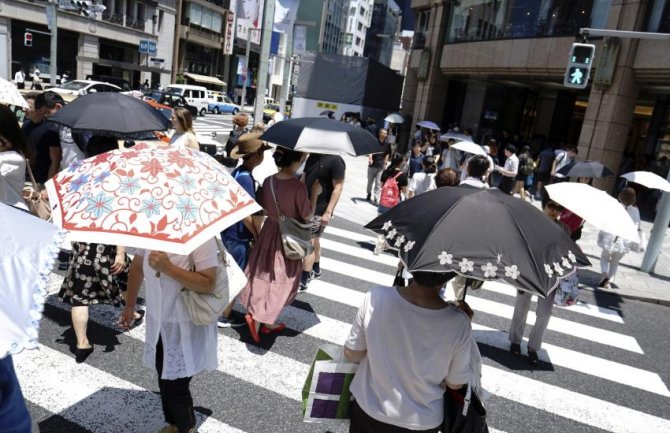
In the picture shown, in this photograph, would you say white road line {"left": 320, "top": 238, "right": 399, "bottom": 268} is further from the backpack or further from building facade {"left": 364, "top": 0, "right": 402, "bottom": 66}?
building facade {"left": 364, "top": 0, "right": 402, "bottom": 66}

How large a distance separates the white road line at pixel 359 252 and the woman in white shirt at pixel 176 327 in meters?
5.30

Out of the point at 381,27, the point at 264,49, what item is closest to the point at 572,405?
the point at 264,49

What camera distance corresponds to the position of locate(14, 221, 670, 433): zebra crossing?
11.8 feet

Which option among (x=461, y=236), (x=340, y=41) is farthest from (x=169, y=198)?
(x=340, y=41)

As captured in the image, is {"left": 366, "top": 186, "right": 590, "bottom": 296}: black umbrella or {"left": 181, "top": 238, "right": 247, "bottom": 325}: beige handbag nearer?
{"left": 366, "top": 186, "right": 590, "bottom": 296}: black umbrella

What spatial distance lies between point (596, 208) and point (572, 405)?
5.94ft

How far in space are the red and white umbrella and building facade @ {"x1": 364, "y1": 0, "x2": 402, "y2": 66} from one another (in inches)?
4418

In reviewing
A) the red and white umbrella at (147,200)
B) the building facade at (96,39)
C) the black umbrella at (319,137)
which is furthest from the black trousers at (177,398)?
the building facade at (96,39)

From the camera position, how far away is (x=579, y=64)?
11.4 m

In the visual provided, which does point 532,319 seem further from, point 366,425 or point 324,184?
point 366,425

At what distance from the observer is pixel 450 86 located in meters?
26.0

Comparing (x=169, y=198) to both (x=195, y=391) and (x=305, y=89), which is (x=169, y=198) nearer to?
(x=195, y=391)

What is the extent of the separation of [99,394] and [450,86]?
25.0 meters

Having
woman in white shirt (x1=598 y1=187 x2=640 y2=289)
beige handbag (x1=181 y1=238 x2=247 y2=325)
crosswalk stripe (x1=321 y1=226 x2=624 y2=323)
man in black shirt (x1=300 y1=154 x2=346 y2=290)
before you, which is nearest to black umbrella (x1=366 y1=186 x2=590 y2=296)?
beige handbag (x1=181 y1=238 x2=247 y2=325)
